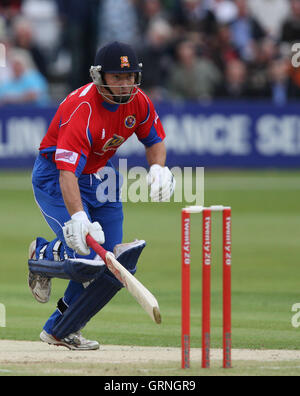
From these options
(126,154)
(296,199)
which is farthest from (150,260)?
(126,154)

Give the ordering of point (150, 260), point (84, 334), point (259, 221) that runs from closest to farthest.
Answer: point (84, 334) → point (150, 260) → point (259, 221)

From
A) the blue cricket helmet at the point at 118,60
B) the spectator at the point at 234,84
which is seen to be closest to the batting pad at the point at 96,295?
the blue cricket helmet at the point at 118,60

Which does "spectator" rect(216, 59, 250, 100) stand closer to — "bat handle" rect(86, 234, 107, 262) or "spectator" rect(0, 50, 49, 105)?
"spectator" rect(0, 50, 49, 105)

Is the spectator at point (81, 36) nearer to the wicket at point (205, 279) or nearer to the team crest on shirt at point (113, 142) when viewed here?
the team crest on shirt at point (113, 142)

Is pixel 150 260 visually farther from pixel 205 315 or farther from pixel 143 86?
pixel 143 86

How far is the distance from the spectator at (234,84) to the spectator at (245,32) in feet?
1.83

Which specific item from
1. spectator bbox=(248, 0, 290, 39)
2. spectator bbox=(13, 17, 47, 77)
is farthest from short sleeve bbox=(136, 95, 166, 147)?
spectator bbox=(248, 0, 290, 39)

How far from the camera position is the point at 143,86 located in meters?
19.4

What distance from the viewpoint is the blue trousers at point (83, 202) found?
7410 mm

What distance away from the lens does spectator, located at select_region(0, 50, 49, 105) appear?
1891 cm

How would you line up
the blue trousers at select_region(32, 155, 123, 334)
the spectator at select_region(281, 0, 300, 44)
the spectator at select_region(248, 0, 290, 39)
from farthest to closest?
the spectator at select_region(248, 0, 290, 39) < the spectator at select_region(281, 0, 300, 44) < the blue trousers at select_region(32, 155, 123, 334)

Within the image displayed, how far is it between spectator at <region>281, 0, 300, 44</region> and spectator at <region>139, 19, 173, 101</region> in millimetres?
2188

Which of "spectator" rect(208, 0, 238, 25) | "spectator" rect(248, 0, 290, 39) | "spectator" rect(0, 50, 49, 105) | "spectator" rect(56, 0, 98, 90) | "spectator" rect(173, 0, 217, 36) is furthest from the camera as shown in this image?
"spectator" rect(248, 0, 290, 39)

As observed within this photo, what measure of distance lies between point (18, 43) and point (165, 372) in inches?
551
